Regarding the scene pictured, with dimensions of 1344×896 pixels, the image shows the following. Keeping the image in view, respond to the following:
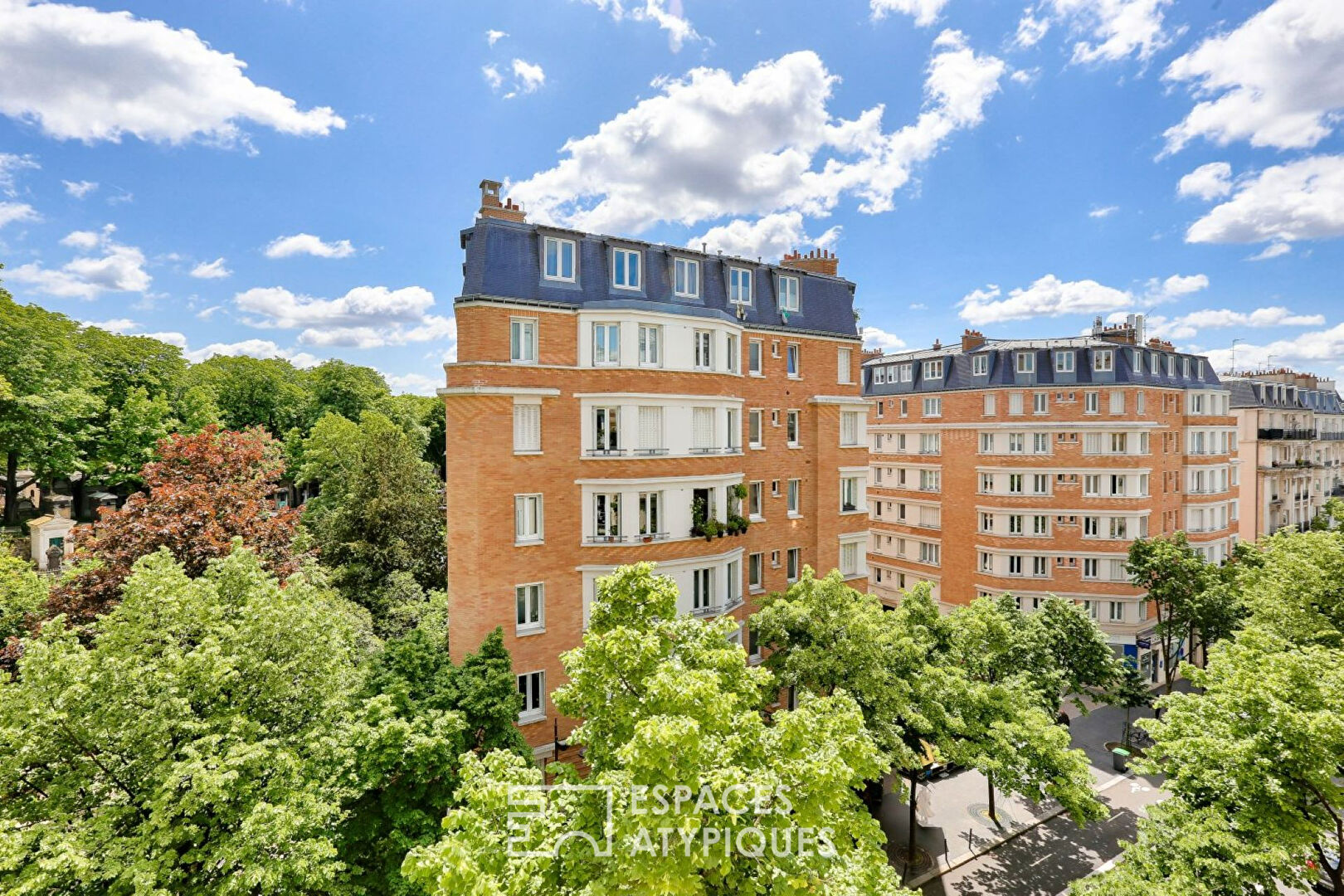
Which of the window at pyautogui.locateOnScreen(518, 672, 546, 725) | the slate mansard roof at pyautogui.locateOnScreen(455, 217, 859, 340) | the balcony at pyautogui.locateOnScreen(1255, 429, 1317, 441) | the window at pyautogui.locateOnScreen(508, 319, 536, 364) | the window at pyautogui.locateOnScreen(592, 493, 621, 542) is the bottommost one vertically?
the window at pyautogui.locateOnScreen(518, 672, 546, 725)

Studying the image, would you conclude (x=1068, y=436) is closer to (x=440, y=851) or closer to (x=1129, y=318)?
(x=1129, y=318)

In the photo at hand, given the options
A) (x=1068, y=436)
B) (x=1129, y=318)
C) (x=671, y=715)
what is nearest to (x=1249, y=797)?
(x=671, y=715)

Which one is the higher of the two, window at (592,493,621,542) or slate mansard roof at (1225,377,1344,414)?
slate mansard roof at (1225,377,1344,414)

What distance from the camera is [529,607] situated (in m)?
22.5

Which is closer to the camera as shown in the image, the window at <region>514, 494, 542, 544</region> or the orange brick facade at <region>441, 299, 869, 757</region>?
the orange brick facade at <region>441, 299, 869, 757</region>

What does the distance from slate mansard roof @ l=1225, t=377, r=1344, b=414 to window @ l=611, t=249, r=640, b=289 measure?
5657cm

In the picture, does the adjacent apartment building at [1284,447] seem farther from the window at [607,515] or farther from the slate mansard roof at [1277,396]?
the window at [607,515]

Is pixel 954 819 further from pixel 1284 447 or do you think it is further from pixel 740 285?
pixel 1284 447

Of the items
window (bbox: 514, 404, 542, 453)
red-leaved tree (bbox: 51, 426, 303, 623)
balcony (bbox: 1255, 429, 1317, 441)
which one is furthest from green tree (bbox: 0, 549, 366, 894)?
balcony (bbox: 1255, 429, 1317, 441)

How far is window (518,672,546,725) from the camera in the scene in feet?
73.0

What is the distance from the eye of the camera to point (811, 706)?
1239cm

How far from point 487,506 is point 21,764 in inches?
502

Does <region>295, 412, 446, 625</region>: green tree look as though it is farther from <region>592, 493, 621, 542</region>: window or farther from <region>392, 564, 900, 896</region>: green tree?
<region>392, 564, 900, 896</region>: green tree

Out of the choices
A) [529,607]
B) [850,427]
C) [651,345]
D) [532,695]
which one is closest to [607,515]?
[529,607]
